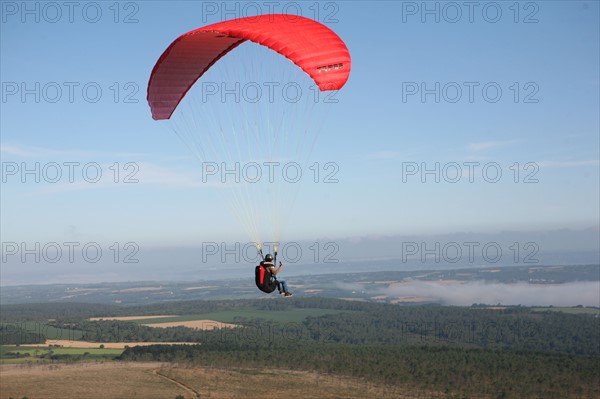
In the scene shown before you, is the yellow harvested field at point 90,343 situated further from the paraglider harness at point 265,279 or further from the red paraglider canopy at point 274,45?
the paraglider harness at point 265,279

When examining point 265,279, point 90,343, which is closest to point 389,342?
point 90,343

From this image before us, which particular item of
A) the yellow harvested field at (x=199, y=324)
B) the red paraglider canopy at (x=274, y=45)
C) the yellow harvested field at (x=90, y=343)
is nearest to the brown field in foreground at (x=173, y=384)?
the yellow harvested field at (x=90, y=343)

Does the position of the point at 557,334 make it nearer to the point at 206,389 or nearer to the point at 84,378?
the point at 206,389

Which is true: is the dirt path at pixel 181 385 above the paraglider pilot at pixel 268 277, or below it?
below

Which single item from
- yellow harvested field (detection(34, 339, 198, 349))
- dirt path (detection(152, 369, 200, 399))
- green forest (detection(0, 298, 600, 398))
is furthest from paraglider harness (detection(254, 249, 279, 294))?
yellow harvested field (detection(34, 339, 198, 349))

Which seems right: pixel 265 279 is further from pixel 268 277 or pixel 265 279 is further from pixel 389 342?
pixel 389 342

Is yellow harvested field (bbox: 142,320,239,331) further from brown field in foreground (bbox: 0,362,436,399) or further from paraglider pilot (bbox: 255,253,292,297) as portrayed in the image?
paraglider pilot (bbox: 255,253,292,297)

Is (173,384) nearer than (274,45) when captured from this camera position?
No
